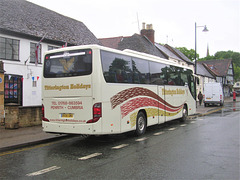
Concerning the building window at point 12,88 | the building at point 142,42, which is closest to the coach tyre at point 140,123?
the building window at point 12,88

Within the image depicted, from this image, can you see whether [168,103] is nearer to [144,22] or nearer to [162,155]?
[162,155]

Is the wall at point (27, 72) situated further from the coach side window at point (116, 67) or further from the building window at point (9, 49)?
the coach side window at point (116, 67)

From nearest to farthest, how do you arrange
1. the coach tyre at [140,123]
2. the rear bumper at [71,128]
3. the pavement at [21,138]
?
the rear bumper at [71,128], the pavement at [21,138], the coach tyre at [140,123]

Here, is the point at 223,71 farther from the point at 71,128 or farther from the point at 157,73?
the point at 71,128

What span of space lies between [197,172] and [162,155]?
1.62 m

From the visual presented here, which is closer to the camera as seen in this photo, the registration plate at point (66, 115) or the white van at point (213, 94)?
the registration plate at point (66, 115)

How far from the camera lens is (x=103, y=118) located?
8117mm

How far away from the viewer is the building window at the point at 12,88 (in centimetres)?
1705

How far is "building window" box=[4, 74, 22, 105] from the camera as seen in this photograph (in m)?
17.0

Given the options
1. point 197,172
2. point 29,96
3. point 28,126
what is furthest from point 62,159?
point 29,96

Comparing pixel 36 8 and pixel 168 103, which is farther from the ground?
pixel 36 8

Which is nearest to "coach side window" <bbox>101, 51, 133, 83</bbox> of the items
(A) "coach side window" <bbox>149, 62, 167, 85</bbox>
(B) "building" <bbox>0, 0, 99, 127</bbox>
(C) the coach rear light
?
(C) the coach rear light

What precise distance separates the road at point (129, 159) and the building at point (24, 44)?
950cm

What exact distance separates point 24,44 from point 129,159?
14.7m
